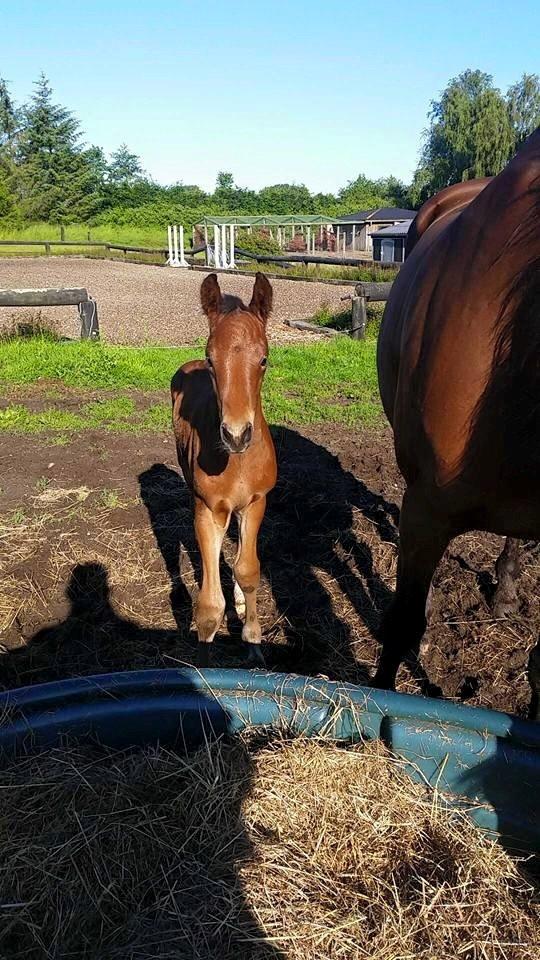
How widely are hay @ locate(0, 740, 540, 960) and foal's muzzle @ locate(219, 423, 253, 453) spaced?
106 centimetres

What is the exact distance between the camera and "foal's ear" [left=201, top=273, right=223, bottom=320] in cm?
292

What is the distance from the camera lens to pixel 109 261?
33.0 meters

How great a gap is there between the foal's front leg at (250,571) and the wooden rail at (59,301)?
772 centimetres

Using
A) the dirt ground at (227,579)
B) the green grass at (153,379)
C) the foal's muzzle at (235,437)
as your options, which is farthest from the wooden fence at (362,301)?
the foal's muzzle at (235,437)

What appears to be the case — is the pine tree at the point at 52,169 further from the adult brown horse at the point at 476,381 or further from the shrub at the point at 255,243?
the adult brown horse at the point at 476,381

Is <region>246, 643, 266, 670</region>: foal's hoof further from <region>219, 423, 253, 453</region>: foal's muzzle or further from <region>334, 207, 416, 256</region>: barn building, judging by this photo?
<region>334, 207, 416, 256</region>: barn building

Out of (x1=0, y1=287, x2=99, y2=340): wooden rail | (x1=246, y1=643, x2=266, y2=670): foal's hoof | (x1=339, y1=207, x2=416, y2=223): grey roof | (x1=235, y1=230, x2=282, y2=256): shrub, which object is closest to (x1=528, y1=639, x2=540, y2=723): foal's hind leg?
(x1=246, y1=643, x2=266, y2=670): foal's hoof

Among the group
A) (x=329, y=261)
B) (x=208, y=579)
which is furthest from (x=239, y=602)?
(x=329, y=261)

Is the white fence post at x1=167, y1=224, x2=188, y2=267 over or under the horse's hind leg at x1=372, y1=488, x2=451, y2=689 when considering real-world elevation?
over

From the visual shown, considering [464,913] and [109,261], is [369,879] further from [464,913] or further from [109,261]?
[109,261]

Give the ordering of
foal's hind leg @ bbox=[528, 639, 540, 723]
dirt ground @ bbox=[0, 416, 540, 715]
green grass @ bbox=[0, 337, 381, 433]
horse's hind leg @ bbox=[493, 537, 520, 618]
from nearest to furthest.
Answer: foal's hind leg @ bbox=[528, 639, 540, 723] < dirt ground @ bbox=[0, 416, 540, 715] < horse's hind leg @ bbox=[493, 537, 520, 618] < green grass @ bbox=[0, 337, 381, 433]

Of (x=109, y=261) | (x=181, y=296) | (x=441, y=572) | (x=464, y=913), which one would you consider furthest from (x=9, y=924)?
(x=109, y=261)

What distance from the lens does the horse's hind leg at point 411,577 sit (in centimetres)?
235

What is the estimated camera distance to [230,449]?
2.65m
